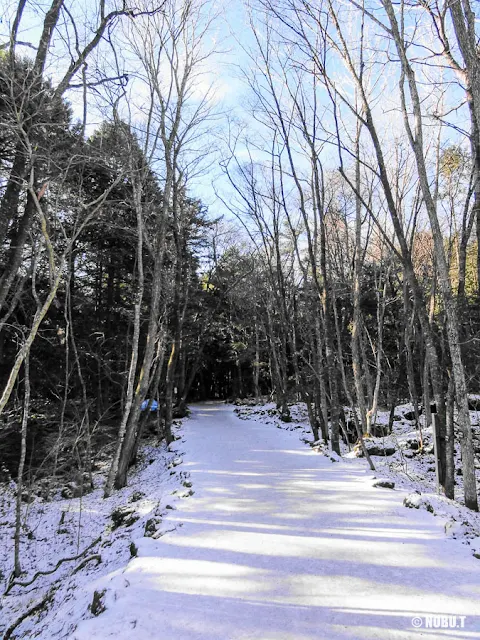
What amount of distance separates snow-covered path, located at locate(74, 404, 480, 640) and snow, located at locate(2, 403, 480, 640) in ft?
0.03

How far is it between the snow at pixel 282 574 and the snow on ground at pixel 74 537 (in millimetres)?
58

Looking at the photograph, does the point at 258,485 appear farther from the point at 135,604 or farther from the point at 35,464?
the point at 35,464

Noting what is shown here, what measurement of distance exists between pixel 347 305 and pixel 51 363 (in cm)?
1408

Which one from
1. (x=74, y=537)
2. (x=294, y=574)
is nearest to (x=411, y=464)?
(x=294, y=574)

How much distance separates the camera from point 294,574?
3104 mm

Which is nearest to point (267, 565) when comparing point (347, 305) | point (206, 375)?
point (347, 305)

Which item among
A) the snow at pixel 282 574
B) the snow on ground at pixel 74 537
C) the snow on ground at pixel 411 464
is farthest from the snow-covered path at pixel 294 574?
the snow on ground at pixel 74 537

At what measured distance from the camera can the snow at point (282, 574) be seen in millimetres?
2475

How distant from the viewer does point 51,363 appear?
1115 cm

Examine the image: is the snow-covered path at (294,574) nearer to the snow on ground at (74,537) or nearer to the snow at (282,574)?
the snow at (282,574)

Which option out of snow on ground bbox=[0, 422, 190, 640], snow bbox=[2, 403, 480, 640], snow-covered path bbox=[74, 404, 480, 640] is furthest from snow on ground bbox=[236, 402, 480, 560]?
snow on ground bbox=[0, 422, 190, 640]

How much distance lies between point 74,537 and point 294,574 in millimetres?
5313

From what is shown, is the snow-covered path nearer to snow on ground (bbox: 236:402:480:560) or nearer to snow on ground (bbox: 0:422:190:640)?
snow on ground (bbox: 236:402:480:560)

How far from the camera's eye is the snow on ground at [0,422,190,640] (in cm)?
381
